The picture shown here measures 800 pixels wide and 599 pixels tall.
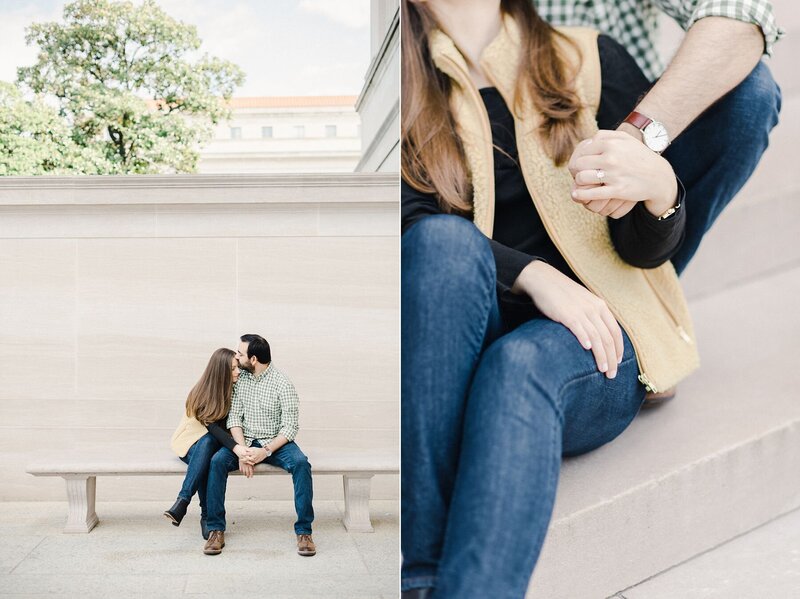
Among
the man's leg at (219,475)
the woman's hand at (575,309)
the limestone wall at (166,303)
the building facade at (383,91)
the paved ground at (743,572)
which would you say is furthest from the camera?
the limestone wall at (166,303)

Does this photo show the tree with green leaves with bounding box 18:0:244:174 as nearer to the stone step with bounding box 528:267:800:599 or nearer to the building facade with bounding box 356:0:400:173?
the building facade with bounding box 356:0:400:173

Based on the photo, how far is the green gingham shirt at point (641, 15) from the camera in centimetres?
122

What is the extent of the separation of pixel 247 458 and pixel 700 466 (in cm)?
150

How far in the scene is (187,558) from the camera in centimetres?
223

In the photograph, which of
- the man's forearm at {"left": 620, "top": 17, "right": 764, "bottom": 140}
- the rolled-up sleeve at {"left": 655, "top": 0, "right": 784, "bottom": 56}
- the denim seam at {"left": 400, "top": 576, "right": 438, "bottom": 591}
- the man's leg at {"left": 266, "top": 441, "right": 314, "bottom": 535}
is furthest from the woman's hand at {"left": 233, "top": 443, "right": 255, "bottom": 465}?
the rolled-up sleeve at {"left": 655, "top": 0, "right": 784, "bottom": 56}

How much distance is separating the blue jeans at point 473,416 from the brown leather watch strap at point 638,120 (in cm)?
33

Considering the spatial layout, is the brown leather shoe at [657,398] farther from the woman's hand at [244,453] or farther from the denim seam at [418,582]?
the woman's hand at [244,453]

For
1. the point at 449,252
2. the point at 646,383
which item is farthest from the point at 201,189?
the point at 646,383

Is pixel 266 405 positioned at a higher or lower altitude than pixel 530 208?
lower

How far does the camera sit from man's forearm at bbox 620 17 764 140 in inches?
48.1

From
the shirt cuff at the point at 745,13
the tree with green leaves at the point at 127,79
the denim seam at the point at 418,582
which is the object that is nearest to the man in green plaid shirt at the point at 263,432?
the tree with green leaves at the point at 127,79

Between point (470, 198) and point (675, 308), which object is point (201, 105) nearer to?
point (470, 198)

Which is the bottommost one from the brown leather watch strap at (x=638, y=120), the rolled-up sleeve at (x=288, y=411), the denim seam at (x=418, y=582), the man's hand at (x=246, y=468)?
the man's hand at (x=246, y=468)

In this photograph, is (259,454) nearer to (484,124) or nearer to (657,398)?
(657,398)
